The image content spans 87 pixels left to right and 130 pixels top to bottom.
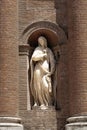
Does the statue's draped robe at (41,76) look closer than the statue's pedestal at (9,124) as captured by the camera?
No

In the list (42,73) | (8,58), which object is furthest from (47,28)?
(8,58)

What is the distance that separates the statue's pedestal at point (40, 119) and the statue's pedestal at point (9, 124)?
53cm

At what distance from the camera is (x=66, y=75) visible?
52.6 ft

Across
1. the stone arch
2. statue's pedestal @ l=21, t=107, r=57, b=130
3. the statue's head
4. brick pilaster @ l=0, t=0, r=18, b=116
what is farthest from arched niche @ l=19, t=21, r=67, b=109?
statue's pedestal @ l=21, t=107, r=57, b=130

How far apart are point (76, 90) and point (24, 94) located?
5.22 feet

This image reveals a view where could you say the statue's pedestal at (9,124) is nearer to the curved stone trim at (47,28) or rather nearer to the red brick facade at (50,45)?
the red brick facade at (50,45)

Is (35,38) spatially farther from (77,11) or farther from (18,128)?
(18,128)

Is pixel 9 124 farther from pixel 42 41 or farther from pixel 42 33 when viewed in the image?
pixel 42 33

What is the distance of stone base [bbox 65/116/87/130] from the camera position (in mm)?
14850

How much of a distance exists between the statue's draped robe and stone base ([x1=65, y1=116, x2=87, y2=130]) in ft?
3.76

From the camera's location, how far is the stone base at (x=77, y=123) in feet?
48.7

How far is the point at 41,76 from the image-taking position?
16078 mm

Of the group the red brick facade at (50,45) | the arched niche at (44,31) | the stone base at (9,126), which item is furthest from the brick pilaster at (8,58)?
the arched niche at (44,31)

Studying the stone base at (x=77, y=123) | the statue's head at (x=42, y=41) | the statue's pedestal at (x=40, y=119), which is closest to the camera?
the stone base at (x=77, y=123)
